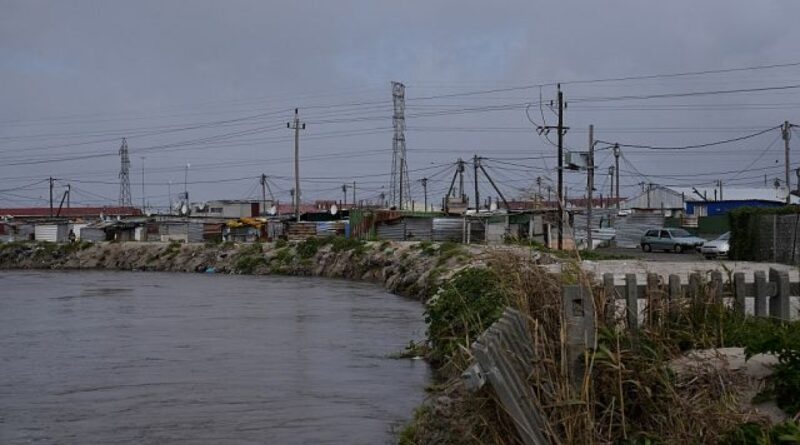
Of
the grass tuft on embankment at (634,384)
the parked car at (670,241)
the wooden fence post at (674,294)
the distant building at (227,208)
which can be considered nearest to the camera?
the grass tuft on embankment at (634,384)

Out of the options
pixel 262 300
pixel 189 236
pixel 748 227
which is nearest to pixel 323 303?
pixel 262 300

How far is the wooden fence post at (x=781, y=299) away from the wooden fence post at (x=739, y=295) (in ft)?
1.17

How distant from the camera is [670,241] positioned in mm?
55375

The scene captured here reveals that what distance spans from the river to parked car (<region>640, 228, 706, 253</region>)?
26.2 metres

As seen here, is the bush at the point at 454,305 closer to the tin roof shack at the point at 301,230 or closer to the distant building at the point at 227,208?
the tin roof shack at the point at 301,230

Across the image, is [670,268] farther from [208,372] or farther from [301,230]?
[301,230]

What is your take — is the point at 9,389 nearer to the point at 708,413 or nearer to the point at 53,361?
the point at 53,361

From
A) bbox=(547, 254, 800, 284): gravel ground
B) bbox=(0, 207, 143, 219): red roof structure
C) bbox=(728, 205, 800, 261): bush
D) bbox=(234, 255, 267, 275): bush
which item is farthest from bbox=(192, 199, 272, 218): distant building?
bbox=(547, 254, 800, 284): gravel ground

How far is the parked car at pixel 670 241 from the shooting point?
180 ft

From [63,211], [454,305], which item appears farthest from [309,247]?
[63,211]

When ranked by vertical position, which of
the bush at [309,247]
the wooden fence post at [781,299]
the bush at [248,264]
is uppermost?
the wooden fence post at [781,299]

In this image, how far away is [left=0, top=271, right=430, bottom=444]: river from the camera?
12141 millimetres

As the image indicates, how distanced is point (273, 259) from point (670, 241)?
24180 mm

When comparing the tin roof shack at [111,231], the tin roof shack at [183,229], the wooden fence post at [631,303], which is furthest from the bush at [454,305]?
the tin roof shack at [111,231]
